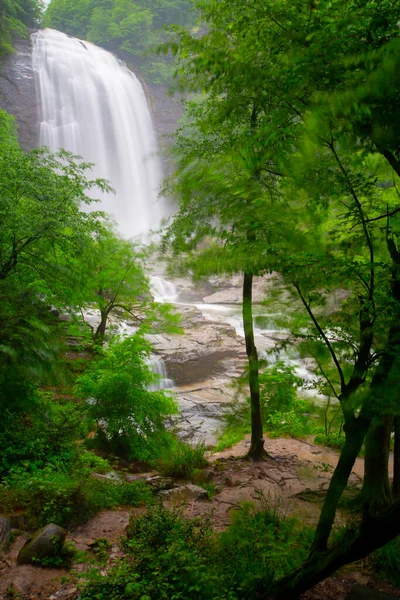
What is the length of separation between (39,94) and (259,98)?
35574 millimetres

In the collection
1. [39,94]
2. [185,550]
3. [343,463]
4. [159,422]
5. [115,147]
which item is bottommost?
[185,550]

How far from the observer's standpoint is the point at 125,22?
147 feet

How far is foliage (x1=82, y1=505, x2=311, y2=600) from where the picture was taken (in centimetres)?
335

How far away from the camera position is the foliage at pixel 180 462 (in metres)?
7.73

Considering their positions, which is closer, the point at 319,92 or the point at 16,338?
the point at 319,92

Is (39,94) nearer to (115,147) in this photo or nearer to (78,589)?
(115,147)

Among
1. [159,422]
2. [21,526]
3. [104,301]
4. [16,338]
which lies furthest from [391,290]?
[104,301]

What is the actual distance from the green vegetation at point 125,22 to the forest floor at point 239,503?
44.6 metres

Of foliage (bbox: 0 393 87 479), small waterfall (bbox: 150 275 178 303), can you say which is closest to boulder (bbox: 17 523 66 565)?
foliage (bbox: 0 393 87 479)

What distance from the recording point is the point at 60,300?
7117mm


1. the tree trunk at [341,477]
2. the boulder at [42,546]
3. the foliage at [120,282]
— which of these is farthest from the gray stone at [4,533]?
the foliage at [120,282]

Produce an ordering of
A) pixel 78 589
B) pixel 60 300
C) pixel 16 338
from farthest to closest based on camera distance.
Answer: pixel 60 300
pixel 16 338
pixel 78 589

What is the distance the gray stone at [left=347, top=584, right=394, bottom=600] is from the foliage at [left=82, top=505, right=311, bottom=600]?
622mm

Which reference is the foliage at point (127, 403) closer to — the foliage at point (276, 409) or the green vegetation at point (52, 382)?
the green vegetation at point (52, 382)
